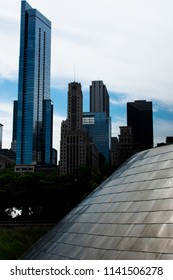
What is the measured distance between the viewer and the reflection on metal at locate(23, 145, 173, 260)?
53.7ft

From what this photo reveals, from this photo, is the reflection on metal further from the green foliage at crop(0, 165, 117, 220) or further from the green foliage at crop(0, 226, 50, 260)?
the green foliage at crop(0, 165, 117, 220)

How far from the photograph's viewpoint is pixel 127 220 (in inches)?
754

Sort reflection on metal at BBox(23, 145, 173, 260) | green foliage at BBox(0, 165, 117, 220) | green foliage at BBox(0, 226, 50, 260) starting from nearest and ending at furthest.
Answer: reflection on metal at BBox(23, 145, 173, 260) → green foliage at BBox(0, 226, 50, 260) → green foliage at BBox(0, 165, 117, 220)

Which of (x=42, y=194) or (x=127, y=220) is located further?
(x=42, y=194)

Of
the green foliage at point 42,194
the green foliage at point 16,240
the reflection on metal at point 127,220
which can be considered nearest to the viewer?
the reflection on metal at point 127,220

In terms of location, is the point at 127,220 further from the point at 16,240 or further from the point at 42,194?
the point at 42,194

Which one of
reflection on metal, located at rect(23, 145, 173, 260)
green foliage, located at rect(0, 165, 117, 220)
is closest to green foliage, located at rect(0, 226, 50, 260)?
green foliage, located at rect(0, 165, 117, 220)

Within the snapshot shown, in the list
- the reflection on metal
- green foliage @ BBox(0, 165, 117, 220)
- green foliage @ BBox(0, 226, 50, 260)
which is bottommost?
green foliage @ BBox(0, 226, 50, 260)

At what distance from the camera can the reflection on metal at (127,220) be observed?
16375 millimetres

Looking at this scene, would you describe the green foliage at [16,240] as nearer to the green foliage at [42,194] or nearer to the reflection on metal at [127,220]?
the green foliage at [42,194]

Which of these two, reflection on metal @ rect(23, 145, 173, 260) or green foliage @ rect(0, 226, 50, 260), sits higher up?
reflection on metal @ rect(23, 145, 173, 260)

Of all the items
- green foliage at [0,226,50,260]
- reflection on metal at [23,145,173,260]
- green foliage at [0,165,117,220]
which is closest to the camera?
reflection on metal at [23,145,173,260]

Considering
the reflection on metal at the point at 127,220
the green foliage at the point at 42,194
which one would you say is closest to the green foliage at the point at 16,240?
the green foliage at the point at 42,194

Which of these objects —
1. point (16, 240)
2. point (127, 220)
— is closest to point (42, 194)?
point (16, 240)
